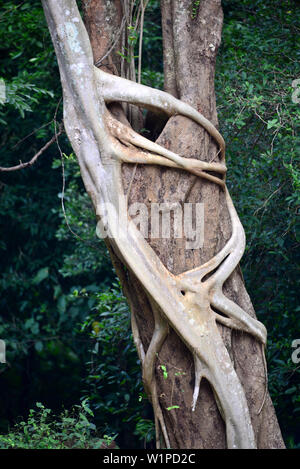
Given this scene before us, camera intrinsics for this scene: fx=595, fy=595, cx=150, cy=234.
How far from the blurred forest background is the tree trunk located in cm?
32

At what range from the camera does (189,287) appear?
2611 millimetres

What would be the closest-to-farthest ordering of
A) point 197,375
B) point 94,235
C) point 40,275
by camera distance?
point 197,375 → point 94,235 → point 40,275

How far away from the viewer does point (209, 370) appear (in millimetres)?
2566

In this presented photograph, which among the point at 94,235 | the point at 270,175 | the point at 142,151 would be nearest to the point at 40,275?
the point at 94,235

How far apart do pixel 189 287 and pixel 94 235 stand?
253cm

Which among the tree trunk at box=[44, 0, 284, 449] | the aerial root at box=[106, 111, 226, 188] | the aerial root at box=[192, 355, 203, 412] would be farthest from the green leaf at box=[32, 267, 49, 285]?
the aerial root at box=[192, 355, 203, 412]

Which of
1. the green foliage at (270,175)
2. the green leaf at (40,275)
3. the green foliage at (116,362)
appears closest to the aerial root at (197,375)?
Result: the green foliage at (270,175)

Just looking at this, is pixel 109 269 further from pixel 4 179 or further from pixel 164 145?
pixel 164 145

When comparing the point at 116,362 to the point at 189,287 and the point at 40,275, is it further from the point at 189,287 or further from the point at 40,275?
the point at 189,287

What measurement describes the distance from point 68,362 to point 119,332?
223cm

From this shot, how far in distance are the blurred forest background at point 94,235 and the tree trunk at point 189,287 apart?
0.32m

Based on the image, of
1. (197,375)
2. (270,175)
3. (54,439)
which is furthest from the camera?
(270,175)

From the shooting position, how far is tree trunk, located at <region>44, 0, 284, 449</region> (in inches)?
102
